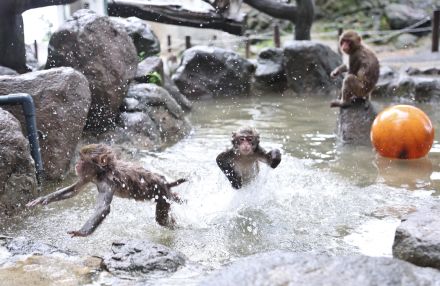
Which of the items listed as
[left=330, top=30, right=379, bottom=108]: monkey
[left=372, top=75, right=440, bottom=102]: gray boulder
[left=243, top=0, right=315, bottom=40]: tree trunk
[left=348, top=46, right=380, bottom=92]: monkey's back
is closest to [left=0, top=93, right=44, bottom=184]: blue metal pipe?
[left=330, top=30, right=379, bottom=108]: monkey

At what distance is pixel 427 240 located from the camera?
9.70 ft

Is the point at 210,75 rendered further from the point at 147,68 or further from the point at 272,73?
the point at 147,68

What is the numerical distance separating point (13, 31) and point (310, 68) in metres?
7.04

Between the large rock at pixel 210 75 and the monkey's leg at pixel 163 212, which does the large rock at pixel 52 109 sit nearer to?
the monkey's leg at pixel 163 212

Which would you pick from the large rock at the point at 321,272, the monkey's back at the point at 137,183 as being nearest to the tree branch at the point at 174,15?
the monkey's back at the point at 137,183

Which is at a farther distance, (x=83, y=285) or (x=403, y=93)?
(x=403, y=93)

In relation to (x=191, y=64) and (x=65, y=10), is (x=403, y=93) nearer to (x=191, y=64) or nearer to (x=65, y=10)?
(x=191, y=64)

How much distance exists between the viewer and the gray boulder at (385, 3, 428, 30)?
958 inches

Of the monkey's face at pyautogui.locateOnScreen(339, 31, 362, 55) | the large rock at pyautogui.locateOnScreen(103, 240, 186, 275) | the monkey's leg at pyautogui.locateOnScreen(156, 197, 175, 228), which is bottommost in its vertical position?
the monkey's leg at pyautogui.locateOnScreen(156, 197, 175, 228)

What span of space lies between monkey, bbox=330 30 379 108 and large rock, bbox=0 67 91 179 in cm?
366

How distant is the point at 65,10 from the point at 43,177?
433cm

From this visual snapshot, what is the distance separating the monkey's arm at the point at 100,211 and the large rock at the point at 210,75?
9291mm

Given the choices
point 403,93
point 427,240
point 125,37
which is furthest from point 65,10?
point 427,240

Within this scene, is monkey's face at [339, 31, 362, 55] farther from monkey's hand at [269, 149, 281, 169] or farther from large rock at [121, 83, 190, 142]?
monkey's hand at [269, 149, 281, 169]
